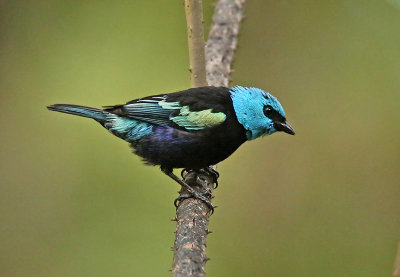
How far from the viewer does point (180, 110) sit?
4.27 metres

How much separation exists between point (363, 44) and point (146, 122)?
3.90 meters

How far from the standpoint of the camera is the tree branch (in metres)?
3.10

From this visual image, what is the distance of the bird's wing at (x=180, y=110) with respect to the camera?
420cm

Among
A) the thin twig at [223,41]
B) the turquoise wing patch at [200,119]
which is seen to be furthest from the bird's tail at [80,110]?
the thin twig at [223,41]

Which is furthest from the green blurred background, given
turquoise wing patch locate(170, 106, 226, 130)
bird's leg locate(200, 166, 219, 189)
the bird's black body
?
turquoise wing patch locate(170, 106, 226, 130)

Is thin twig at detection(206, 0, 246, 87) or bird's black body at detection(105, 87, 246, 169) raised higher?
thin twig at detection(206, 0, 246, 87)

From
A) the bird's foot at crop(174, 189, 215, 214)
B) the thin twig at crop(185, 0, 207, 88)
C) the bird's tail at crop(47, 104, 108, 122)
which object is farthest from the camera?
the bird's tail at crop(47, 104, 108, 122)

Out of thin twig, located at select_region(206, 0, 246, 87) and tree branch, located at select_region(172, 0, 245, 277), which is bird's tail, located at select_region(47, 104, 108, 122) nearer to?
tree branch, located at select_region(172, 0, 245, 277)

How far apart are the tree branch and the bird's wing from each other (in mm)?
281

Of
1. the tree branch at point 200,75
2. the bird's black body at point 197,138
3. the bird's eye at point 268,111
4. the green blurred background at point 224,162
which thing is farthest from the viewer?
the green blurred background at point 224,162

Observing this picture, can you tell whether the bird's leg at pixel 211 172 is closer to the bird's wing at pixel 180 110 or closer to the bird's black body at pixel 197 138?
the bird's black body at pixel 197 138

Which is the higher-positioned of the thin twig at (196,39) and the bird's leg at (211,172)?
the thin twig at (196,39)

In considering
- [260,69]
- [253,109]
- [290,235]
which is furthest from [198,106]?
[260,69]

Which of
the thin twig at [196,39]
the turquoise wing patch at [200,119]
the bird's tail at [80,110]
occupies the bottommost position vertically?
the turquoise wing patch at [200,119]
